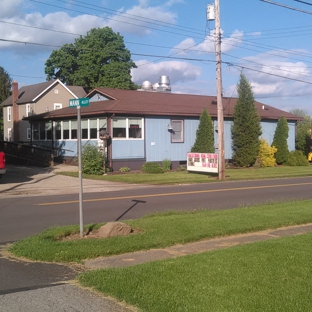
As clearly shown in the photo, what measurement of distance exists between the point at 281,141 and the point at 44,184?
2167 centimetres

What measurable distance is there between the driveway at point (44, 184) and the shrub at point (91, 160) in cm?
174

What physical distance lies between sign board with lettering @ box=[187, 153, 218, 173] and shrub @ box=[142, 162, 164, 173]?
1.91 m

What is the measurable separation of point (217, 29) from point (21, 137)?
103 feet

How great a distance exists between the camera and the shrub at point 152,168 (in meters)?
30.1

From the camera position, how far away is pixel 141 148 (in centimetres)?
3212

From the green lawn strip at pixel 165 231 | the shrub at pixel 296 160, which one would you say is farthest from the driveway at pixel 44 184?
the shrub at pixel 296 160

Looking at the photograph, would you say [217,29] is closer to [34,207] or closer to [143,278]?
[34,207]

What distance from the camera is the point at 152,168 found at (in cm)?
3014

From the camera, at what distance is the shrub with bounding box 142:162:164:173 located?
98.9ft

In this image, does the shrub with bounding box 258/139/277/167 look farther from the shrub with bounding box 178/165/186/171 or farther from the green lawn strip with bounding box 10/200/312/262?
the green lawn strip with bounding box 10/200/312/262

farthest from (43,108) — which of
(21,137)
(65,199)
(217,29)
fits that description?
(65,199)

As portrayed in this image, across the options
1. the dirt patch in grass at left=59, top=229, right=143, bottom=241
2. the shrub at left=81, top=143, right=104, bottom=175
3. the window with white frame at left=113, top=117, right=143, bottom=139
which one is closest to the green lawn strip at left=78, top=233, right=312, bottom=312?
the dirt patch in grass at left=59, top=229, right=143, bottom=241

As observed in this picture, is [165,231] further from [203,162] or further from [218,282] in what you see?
[203,162]

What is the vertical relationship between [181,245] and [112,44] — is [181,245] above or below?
below
